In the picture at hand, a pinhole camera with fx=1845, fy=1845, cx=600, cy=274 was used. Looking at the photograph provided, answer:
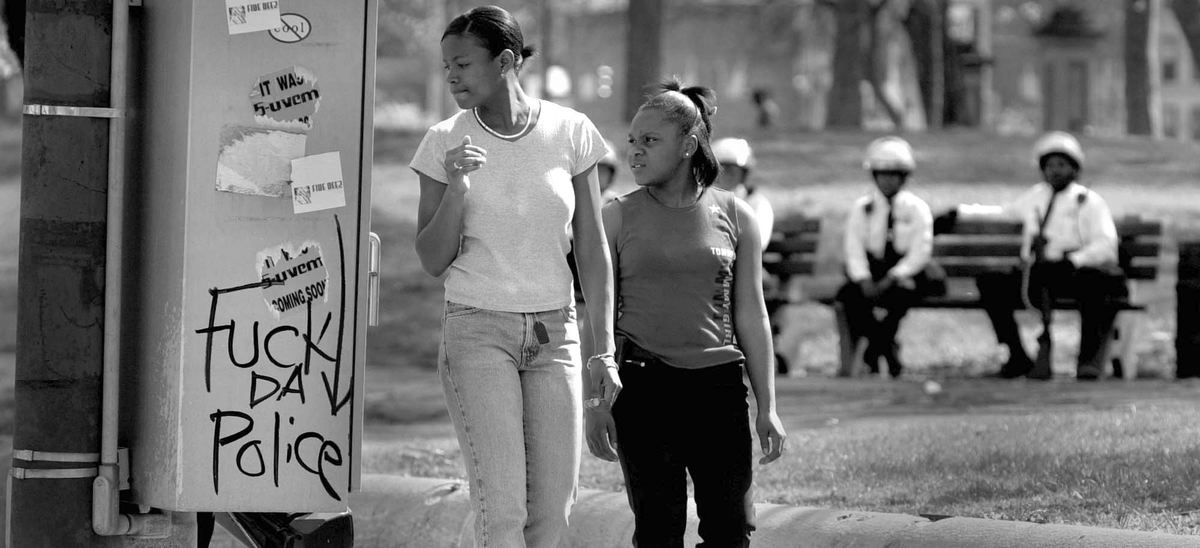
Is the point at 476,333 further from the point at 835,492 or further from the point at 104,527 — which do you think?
the point at 835,492

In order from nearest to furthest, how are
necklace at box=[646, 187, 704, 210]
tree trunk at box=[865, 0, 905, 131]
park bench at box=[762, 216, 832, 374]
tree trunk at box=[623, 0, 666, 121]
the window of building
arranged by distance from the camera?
necklace at box=[646, 187, 704, 210]
park bench at box=[762, 216, 832, 374]
tree trunk at box=[623, 0, 666, 121]
tree trunk at box=[865, 0, 905, 131]
the window of building

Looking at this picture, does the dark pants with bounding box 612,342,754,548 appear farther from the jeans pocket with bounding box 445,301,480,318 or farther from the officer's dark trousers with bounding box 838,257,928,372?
the officer's dark trousers with bounding box 838,257,928,372

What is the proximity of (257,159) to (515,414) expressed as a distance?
104 centimetres

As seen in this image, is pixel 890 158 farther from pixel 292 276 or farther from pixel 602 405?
pixel 292 276

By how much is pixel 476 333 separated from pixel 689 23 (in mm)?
58755

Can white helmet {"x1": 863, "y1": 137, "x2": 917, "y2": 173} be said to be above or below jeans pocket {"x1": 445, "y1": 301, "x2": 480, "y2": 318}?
above

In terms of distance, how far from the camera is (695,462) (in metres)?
5.36

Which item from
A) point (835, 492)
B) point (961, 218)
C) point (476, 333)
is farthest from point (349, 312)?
point (961, 218)

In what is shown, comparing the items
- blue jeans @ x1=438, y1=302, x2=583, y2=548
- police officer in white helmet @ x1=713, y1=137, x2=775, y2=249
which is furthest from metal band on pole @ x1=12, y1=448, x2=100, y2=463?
police officer in white helmet @ x1=713, y1=137, x2=775, y2=249

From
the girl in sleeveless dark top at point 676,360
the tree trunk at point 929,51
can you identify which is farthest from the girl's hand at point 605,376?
the tree trunk at point 929,51

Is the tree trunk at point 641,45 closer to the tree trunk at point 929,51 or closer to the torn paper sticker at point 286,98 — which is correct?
the tree trunk at point 929,51

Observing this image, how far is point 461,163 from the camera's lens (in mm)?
4906

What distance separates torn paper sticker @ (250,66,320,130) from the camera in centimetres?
522

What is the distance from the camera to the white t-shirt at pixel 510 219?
5062 mm
